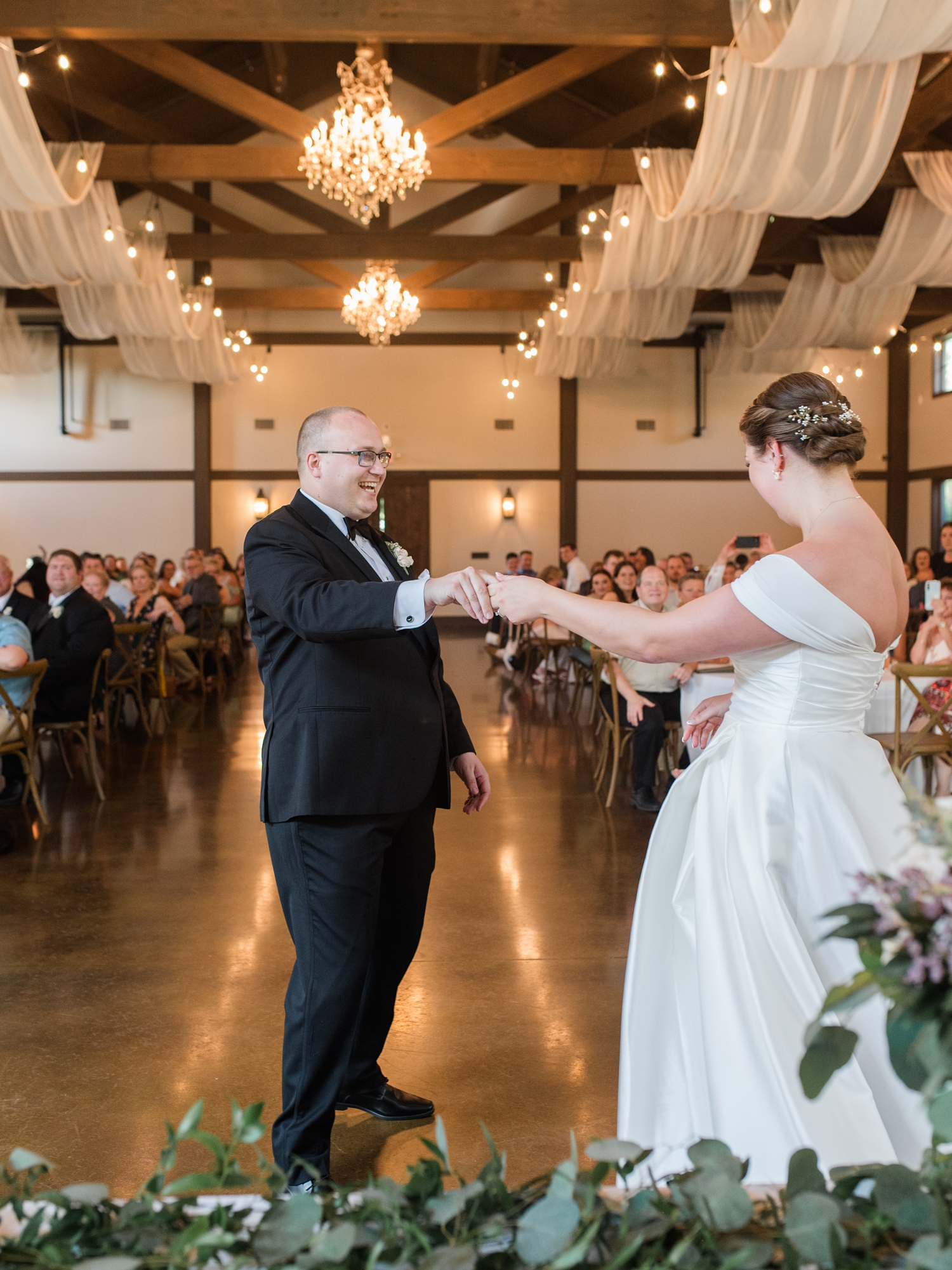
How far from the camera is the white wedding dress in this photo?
1.75m

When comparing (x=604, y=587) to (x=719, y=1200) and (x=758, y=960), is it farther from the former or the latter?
(x=719, y=1200)

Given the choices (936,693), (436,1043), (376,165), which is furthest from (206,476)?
(436,1043)

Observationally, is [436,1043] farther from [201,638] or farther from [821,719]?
[201,638]

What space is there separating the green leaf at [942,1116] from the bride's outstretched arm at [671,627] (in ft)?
3.46

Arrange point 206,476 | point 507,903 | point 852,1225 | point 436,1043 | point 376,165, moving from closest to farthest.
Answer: point 852,1225 → point 436,1043 → point 507,903 → point 376,165 → point 206,476

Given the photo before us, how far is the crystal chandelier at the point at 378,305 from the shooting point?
12.1 metres

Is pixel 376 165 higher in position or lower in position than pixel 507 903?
higher

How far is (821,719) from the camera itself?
1.96 meters

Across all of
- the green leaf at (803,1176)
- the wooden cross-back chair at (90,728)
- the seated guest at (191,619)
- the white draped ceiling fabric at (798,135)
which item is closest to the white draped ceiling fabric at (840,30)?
the white draped ceiling fabric at (798,135)

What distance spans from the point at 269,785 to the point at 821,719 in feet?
3.43

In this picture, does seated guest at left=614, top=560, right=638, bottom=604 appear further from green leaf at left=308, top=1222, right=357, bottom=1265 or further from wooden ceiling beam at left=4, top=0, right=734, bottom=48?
green leaf at left=308, top=1222, right=357, bottom=1265

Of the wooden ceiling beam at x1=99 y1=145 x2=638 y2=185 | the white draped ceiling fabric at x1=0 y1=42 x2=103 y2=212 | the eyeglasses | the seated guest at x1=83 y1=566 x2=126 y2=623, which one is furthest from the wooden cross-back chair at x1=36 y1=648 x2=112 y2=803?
the wooden ceiling beam at x1=99 y1=145 x2=638 y2=185

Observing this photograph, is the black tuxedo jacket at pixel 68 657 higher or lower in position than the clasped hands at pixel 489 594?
lower

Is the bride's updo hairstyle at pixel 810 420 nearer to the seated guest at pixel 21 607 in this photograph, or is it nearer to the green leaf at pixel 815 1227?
the green leaf at pixel 815 1227
